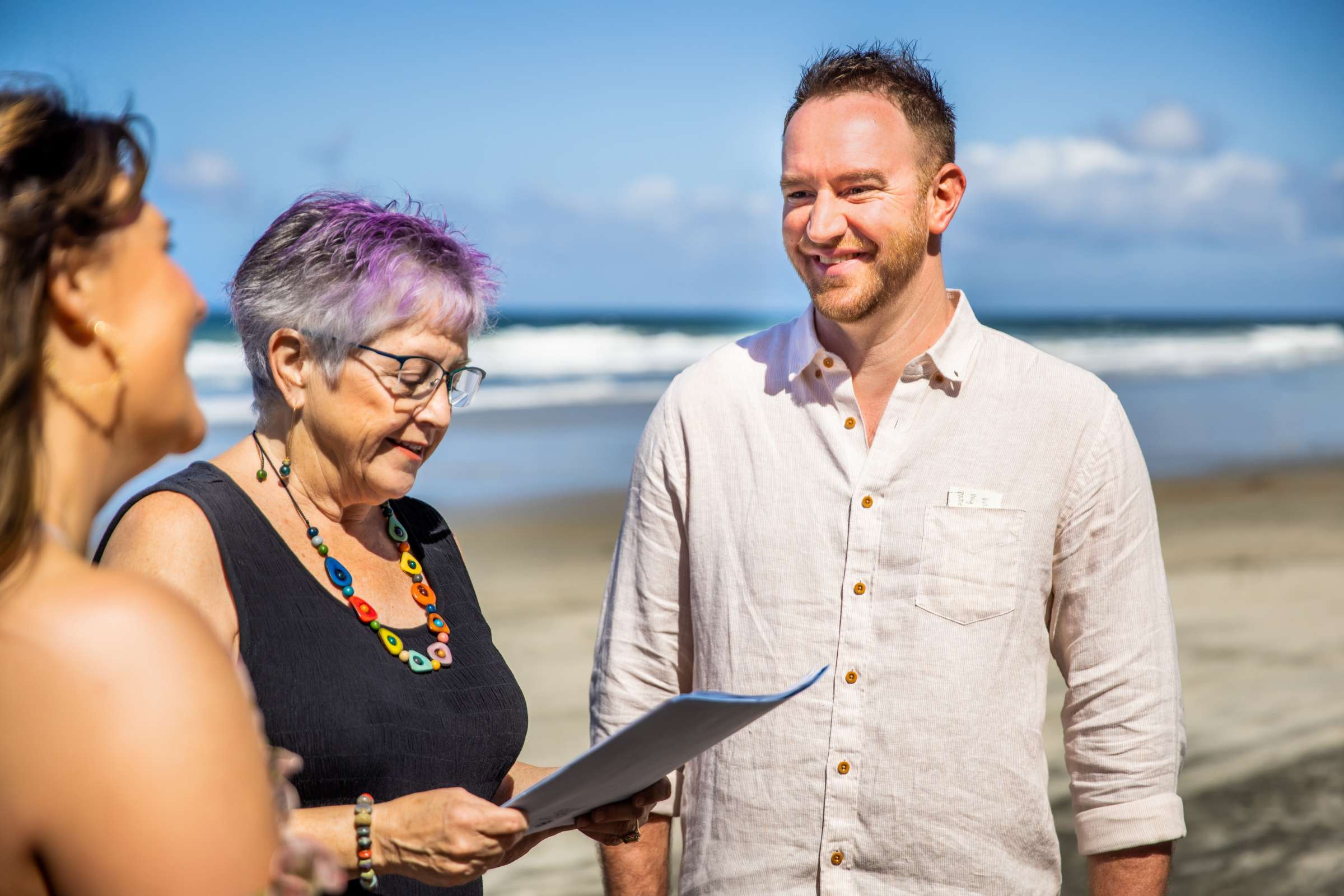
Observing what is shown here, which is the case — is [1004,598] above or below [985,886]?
above

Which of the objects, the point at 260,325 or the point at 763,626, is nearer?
the point at 260,325

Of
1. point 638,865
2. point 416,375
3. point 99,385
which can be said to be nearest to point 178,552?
point 416,375

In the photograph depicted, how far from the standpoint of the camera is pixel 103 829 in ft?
3.32

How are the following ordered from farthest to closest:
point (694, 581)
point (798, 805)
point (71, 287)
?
point (694, 581) → point (798, 805) → point (71, 287)

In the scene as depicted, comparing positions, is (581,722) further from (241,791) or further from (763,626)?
(241,791)

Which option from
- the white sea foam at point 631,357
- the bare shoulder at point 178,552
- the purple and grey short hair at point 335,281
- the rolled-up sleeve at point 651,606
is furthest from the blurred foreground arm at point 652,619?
the white sea foam at point 631,357

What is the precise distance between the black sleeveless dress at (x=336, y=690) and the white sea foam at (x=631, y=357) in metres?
13.4

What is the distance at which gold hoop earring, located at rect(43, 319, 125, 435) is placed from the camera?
3.69 ft

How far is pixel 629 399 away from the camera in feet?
62.1

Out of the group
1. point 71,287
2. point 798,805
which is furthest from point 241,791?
point 798,805

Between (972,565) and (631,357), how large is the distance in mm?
25665

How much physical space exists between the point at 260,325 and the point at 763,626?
1.15m

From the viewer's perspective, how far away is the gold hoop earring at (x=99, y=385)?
112cm

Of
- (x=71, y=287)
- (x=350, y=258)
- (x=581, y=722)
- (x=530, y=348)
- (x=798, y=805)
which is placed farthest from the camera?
(x=530, y=348)
